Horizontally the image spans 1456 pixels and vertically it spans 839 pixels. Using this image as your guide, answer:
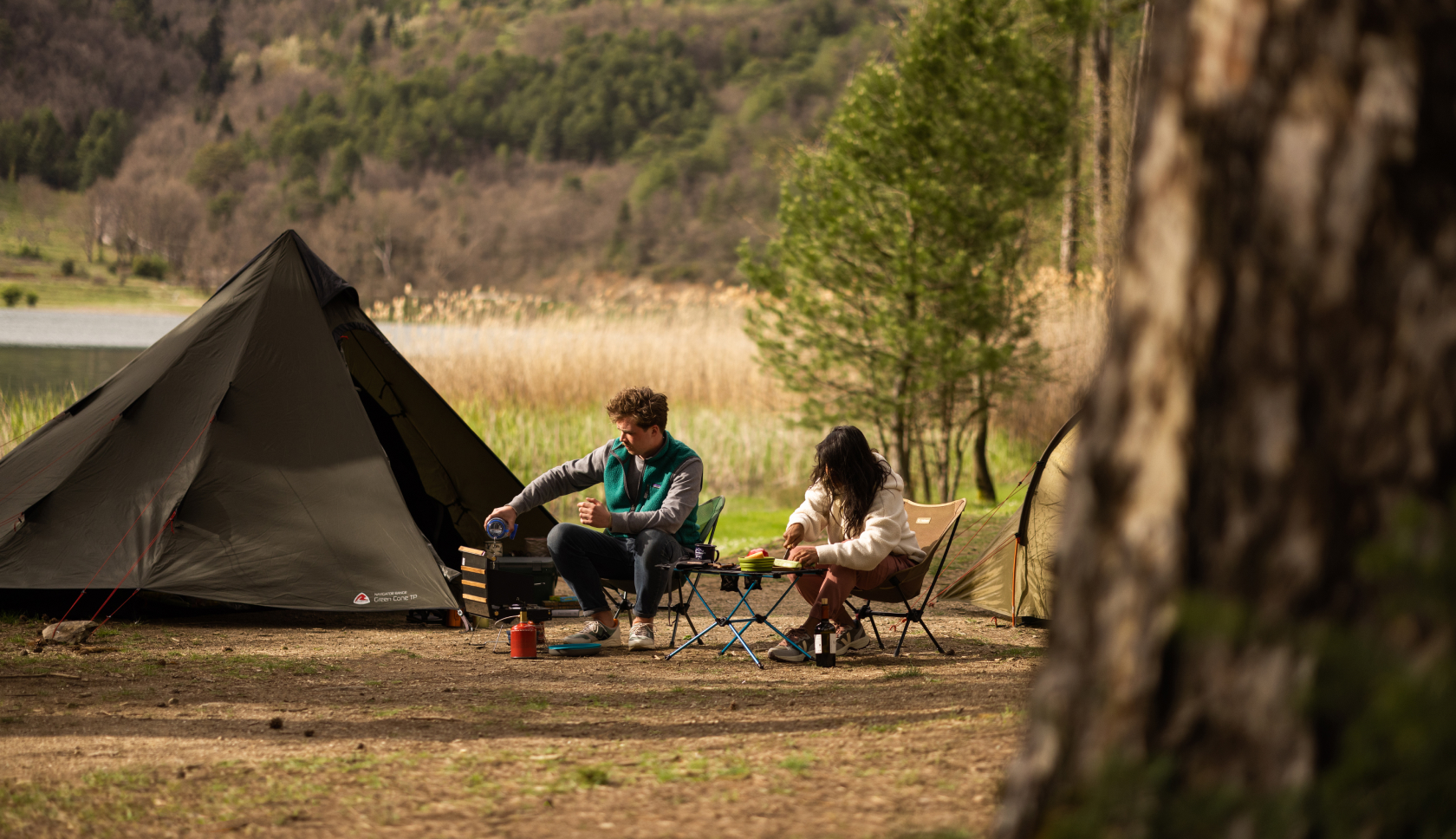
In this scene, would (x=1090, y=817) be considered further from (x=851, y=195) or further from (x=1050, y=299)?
(x=1050, y=299)

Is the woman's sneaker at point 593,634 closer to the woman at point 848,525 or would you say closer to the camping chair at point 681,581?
the camping chair at point 681,581

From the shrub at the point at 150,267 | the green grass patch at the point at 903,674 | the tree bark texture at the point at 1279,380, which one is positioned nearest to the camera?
the tree bark texture at the point at 1279,380

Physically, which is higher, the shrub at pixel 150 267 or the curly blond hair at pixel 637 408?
the shrub at pixel 150 267

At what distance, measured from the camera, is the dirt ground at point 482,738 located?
8.13ft

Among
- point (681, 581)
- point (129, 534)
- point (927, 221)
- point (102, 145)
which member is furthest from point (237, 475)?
point (102, 145)

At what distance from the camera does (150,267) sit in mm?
52375

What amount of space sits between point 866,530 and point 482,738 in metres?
1.92

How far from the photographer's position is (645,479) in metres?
5.19

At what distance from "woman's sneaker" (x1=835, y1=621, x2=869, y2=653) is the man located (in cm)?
76

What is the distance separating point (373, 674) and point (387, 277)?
51488 millimetres

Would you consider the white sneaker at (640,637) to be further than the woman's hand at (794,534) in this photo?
Yes

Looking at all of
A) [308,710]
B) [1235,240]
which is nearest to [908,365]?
[308,710]

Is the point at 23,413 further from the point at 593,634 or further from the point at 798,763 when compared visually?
the point at 798,763

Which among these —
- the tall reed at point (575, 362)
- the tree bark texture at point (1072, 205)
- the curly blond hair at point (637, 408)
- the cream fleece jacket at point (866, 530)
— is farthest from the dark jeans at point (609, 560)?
the tree bark texture at point (1072, 205)
